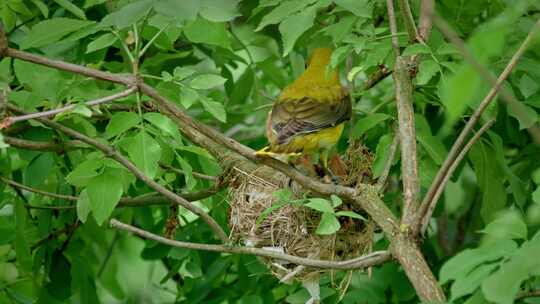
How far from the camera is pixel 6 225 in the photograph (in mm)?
4852

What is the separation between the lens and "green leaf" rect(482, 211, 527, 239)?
260cm

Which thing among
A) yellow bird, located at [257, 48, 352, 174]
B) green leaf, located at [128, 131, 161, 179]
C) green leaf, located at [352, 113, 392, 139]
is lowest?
yellow bird, located at [257, 48, 352, 174]

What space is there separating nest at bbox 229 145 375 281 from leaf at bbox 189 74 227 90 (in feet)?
2.90

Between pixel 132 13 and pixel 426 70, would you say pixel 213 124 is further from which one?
pixel 132 13

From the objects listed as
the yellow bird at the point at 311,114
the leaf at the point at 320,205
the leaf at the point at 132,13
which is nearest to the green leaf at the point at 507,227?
the leaf at the point at 320,205

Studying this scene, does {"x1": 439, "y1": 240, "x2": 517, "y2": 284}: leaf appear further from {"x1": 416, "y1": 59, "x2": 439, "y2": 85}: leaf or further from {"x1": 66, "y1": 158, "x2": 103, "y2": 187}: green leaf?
{"x1": 66, "y1": 158, "x2": 103, "y2": 187}: green leaf

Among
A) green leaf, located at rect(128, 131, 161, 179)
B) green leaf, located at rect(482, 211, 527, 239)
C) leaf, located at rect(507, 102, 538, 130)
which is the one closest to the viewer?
leaf, located at rect(507, 102, 538, 130)

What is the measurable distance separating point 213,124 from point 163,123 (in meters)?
2.35

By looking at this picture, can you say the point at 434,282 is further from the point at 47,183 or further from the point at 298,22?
the point at 47,183

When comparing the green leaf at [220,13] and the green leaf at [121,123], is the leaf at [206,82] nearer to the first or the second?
the green leaf at [121,123]

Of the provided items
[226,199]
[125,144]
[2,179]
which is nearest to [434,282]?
[125,144]

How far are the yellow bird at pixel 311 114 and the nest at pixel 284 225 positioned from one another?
0.67ft

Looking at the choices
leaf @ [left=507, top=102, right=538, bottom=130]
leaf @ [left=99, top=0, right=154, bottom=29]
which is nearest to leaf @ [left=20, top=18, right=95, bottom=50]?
leaf @ [left=99, top=0, right=154, bottom=29]

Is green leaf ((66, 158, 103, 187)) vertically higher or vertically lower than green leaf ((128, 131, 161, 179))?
lower
